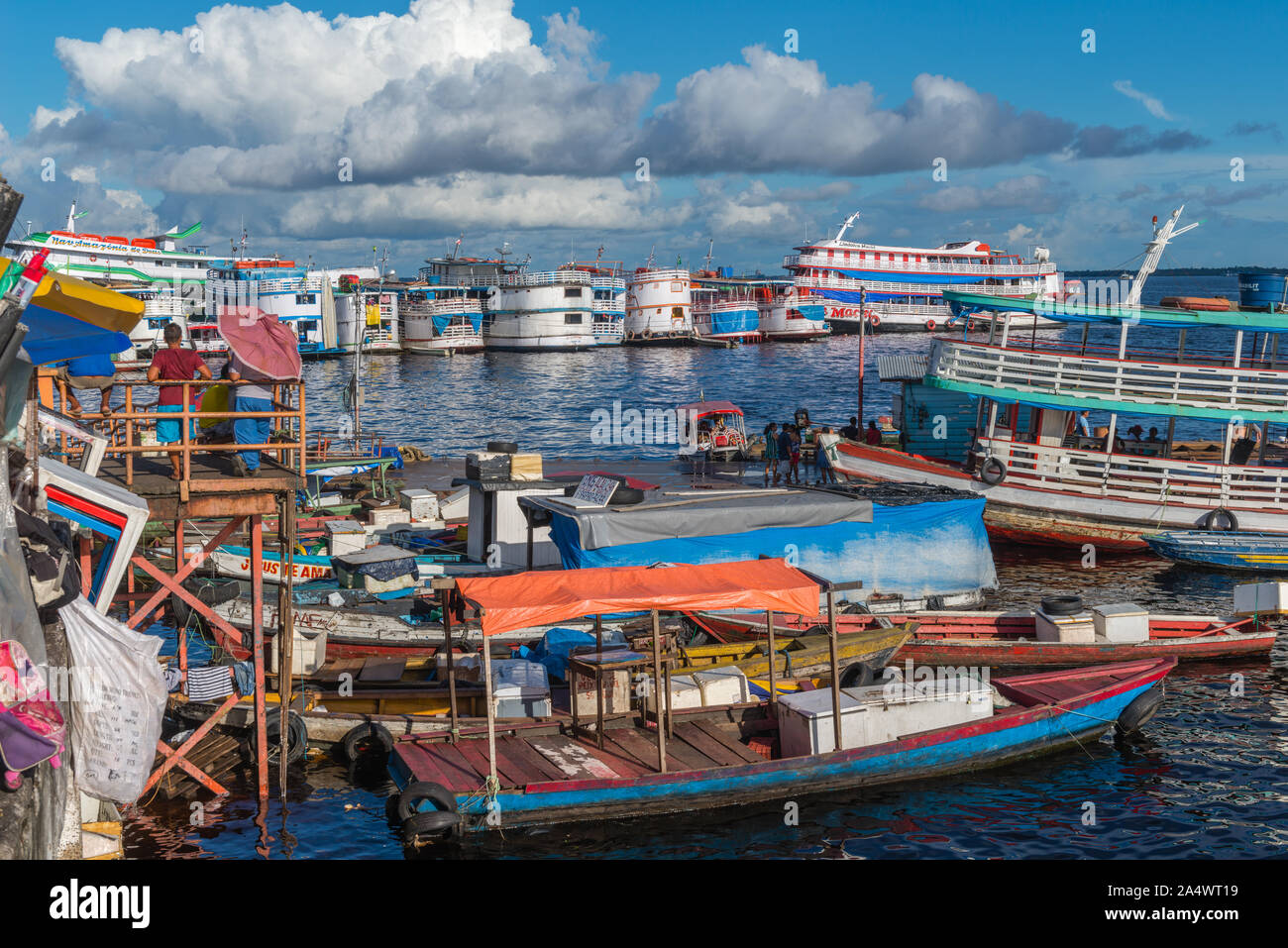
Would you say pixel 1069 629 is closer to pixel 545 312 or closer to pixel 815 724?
pixel 815 724

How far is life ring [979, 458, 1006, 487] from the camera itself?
3141cm

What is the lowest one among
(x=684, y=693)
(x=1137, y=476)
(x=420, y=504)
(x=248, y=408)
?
(x=684, y=693)

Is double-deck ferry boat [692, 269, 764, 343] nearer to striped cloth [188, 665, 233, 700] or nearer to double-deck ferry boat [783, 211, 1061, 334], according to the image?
double-deck ferry boat [783, 211, 1061, 334]

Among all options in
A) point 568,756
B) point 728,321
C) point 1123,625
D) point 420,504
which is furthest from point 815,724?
point 728,321

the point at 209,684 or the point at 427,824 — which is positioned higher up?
the point at 209,684

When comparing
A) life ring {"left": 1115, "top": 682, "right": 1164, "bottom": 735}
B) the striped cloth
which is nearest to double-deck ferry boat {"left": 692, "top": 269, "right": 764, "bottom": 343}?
life ring {"left": 1115, "top": 682, "right": 1164, "bottom": 735}

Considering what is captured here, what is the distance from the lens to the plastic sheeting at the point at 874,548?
21078mm

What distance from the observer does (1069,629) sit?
2142 cm

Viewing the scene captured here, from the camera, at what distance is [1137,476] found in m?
30.7

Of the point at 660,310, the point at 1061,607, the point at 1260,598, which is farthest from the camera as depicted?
the point at 660,310

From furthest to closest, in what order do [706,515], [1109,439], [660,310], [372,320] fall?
[660,310], [372,320], [1109,439], [706,515]

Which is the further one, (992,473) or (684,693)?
(992,473)

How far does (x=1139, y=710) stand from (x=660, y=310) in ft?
337
